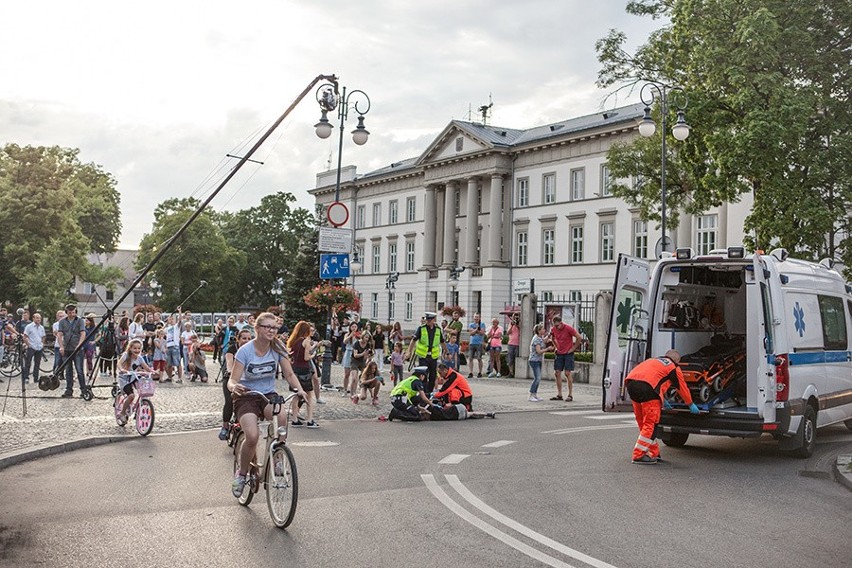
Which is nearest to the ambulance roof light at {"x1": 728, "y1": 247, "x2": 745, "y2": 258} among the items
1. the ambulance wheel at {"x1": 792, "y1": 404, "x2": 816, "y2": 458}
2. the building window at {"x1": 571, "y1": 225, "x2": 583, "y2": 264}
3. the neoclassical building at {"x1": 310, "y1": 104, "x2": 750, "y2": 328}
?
the ambulance wheel at {"x1": 792, "y1": 404, "x2": 816, "y2": 458}

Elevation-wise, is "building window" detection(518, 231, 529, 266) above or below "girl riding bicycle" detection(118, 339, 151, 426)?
above

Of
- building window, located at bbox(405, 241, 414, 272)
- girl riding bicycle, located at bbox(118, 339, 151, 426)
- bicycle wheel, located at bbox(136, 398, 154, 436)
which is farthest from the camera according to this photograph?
building window, located at bbox(405, 241, 414, 272)

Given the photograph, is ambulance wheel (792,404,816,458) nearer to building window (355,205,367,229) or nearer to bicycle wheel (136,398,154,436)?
bicycle wheel (136,398,154,436)

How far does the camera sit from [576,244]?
2442 inches

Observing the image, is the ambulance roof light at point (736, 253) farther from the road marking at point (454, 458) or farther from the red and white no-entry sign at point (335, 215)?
the red and white no-entry sign at point (335, 215)

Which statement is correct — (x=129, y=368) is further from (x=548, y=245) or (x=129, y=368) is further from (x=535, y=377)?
(x=548, y=245)

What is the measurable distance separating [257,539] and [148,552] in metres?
0.83

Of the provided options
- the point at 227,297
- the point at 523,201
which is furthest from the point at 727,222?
the point at 227,297

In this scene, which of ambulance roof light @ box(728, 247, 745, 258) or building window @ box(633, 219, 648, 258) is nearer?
ambulance roof light @ box(728, 247, 745, 258)

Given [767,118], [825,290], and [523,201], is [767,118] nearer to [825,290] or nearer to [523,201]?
[825,290]

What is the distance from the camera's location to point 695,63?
27.1 meters

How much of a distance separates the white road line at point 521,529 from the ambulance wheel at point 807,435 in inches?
201

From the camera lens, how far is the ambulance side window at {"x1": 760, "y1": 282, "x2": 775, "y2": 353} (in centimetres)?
1173

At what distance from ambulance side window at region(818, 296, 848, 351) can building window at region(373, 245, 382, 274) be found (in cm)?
6757
